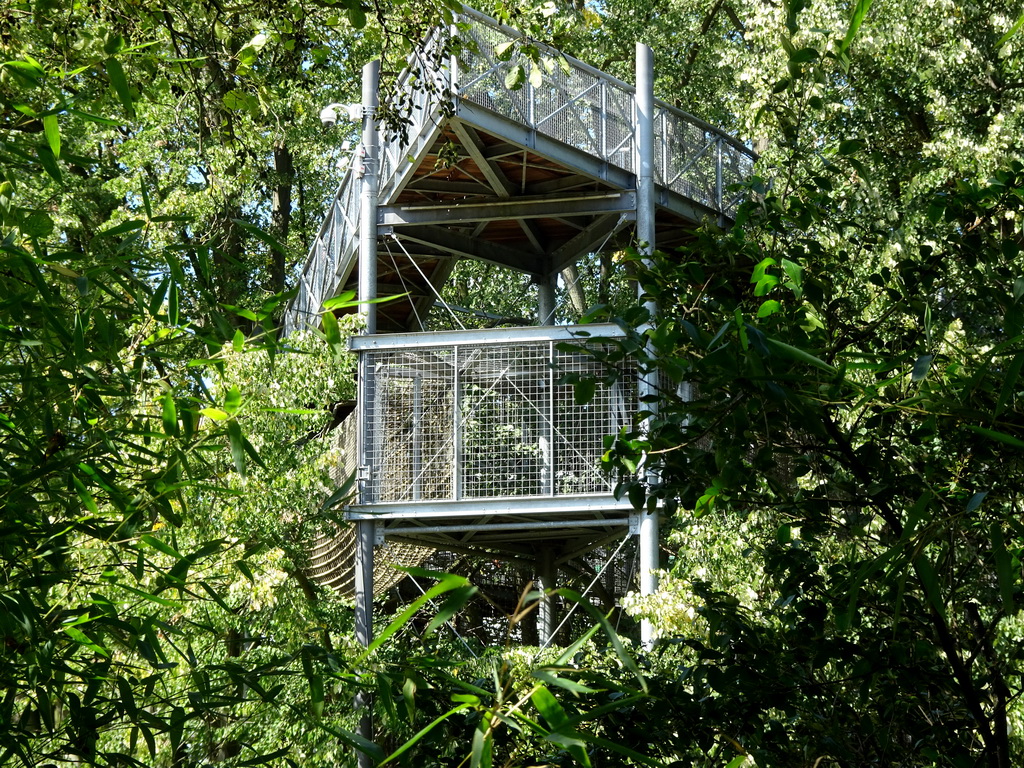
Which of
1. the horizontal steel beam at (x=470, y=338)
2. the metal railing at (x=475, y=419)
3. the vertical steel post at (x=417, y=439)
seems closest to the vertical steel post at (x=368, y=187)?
the horizontal steel beam at (x=470, y=338)

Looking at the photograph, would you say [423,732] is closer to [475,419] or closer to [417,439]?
[475,419]

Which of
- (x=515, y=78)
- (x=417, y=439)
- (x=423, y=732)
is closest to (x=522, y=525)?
(x=417, y=439)

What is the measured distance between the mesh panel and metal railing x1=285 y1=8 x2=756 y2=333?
4.23ft

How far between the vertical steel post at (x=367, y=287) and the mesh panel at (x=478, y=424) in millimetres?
77

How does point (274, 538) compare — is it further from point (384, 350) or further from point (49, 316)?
point (49, 316)

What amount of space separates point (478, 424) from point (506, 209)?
2413mm

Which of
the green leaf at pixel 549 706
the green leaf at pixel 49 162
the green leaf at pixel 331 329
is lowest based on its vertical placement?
the green leaf at pixel 549 706

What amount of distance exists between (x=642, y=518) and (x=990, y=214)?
7.56 meters

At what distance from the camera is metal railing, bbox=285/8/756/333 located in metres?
10.3

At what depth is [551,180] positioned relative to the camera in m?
11.8

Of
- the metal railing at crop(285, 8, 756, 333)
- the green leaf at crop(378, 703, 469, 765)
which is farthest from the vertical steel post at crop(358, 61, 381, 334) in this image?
the green leaf at crop(378, 703, 469, 765)

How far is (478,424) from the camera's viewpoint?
10.7 metres

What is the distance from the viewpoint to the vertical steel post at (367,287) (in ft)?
35.1

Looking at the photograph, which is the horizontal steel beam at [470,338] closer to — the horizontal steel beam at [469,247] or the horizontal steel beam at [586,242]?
the horizontal steel beam at [469,247]
